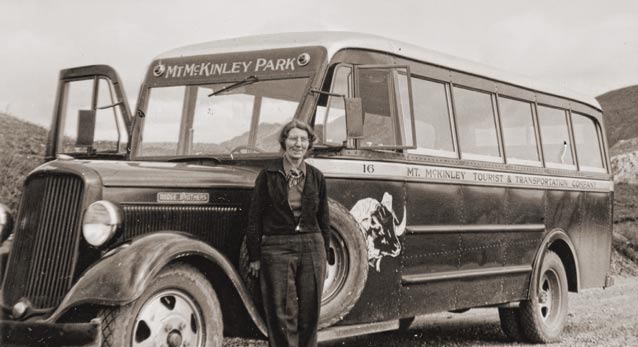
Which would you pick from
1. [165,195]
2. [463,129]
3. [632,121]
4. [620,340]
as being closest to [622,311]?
[620,340]

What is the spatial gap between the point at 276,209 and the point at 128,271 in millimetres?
1052

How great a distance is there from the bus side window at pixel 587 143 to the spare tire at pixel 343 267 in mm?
4744

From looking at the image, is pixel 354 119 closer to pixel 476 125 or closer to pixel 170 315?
pixel 170 315

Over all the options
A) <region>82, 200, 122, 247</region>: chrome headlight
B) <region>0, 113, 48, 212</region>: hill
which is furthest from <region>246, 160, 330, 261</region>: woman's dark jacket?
<region>0, 113, 48, 212</region>: hill

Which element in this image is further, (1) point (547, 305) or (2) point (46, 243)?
(1) point (547, 305)

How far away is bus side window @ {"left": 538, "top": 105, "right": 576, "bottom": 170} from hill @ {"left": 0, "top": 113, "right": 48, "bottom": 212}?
23.7 feet

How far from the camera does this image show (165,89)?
24.4ft

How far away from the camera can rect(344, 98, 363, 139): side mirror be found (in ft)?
20.6

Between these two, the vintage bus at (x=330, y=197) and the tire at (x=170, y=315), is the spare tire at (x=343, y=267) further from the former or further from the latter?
the tire at (x=170, y=315)

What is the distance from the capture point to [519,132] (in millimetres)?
9305

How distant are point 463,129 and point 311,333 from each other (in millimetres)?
3193

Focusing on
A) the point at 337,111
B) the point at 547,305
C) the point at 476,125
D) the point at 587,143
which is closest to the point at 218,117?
the point at 337,111

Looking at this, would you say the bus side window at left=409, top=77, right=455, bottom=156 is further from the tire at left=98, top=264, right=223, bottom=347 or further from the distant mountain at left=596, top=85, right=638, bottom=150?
the distant mountain at left=596, top=85, right=638, bottom=150

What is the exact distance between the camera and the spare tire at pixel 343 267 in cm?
645
